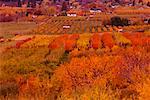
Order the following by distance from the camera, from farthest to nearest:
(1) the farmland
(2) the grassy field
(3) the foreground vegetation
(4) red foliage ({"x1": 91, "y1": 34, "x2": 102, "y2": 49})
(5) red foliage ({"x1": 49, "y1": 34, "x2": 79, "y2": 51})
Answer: (2) the grassy field, (4) red foliage ({"x1": 91, "y1": 34, "x2": 102, "y2": 49}), (5) red foliage ({"x1": 49, "y1": 34, "x2": 79, "y2": 51}), (1) the farmland, (3) the foreground vegetation

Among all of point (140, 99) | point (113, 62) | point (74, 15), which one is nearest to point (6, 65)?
point (113, 62)

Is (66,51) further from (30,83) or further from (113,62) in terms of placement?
(30,83)

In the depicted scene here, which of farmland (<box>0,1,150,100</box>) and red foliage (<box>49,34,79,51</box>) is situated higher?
farmland (<box>0,1,150,100</box>)

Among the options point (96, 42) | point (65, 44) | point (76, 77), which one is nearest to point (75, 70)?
point (76, 77)

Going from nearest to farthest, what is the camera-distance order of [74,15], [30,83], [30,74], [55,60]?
[30,83]
[30,74]
[55,60]
[74,15]

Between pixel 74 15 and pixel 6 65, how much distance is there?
64203 millimetres

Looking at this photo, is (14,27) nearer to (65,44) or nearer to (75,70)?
(65,44)

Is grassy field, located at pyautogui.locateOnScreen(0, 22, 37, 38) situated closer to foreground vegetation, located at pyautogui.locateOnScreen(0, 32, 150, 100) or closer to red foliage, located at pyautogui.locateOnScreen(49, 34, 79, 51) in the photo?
red foliage, located at pyautogui.locateOnScreen(49, 34, 79, 51)

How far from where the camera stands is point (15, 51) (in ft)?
150

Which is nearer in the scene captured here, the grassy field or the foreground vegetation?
the foreground vegetation

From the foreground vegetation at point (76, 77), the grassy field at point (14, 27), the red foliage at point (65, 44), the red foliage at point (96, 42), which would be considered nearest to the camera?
the foreground vegetation at point (76, 77)

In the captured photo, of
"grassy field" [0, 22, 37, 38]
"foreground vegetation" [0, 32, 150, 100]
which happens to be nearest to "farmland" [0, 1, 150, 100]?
"foreground vegetation" [0, 32, 150, 100]

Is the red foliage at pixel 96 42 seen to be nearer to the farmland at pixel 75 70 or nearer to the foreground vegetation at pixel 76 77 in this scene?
the farmland at pixel 75 70

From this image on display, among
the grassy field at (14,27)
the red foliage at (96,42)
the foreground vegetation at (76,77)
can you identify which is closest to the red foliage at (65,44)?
the red foliage at (96,42)
